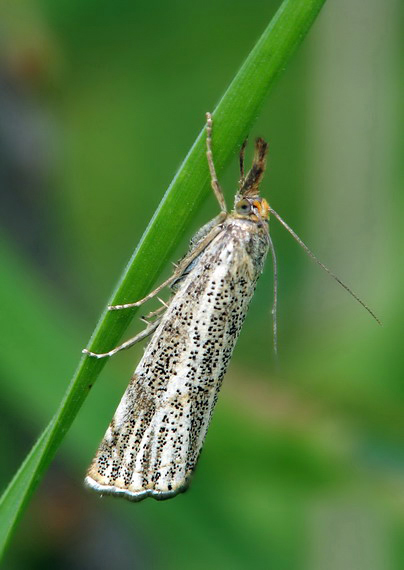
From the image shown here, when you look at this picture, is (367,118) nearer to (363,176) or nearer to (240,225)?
(363,176)

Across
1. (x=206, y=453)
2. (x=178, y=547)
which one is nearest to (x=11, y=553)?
(x=178, y=547)

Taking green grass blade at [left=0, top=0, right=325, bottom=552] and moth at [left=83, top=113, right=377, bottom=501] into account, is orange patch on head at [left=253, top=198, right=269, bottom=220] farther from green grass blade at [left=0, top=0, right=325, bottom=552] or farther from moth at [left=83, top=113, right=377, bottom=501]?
green grass blade at [left=0, top=0, right=325, bottom=552]

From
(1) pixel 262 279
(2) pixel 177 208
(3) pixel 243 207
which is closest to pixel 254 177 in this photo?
(3) pixel 243 207

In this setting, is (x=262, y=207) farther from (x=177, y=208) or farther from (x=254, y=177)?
(x=177, y=208)

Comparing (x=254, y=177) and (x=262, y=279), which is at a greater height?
(x=254, y=177)

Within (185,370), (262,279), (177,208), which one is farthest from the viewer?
(262,279)

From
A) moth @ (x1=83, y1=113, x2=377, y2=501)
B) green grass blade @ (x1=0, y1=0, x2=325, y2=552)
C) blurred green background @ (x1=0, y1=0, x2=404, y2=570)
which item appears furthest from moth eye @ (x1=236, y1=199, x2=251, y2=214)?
blurred green background @ (x1=0, y1=0, x2=404, y2=570)
